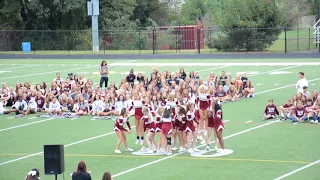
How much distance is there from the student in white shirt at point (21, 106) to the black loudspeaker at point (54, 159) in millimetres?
13673

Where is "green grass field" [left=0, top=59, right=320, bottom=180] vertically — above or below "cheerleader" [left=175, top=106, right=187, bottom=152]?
below

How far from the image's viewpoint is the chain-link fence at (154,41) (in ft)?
A: 169

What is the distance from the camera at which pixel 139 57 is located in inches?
2002

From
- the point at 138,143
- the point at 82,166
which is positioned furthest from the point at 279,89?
the point at 82,166

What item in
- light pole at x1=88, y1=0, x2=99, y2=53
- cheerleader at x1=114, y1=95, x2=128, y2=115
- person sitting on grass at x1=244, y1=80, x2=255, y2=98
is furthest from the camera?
light pole at x1=88, y1=0, x2=99, y2=53

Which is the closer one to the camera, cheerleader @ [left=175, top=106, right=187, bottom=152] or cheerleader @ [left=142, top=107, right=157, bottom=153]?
cheerleader @ [left=175, top=106, right=187, bottom=152]

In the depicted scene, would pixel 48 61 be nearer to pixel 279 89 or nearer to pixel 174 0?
pixel 279 89

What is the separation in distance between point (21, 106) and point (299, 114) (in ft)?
34.5

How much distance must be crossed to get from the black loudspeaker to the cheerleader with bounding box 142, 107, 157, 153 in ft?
18.6

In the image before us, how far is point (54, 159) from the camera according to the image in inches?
538

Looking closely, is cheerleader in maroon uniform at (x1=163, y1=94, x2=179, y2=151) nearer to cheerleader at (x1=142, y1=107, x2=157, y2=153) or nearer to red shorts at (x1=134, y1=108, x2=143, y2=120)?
cheerleader at (x1=142, y1=107, x2=157, y2=153)

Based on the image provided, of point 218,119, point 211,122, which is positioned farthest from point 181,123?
point 218,119

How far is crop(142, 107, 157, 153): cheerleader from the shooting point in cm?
1912

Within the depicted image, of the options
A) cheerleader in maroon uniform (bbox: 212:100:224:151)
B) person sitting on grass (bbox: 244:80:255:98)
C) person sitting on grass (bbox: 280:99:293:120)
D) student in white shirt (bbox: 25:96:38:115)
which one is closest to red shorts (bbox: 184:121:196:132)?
cheerleader in maroon uniform (bbox: 212:100:224:151)
